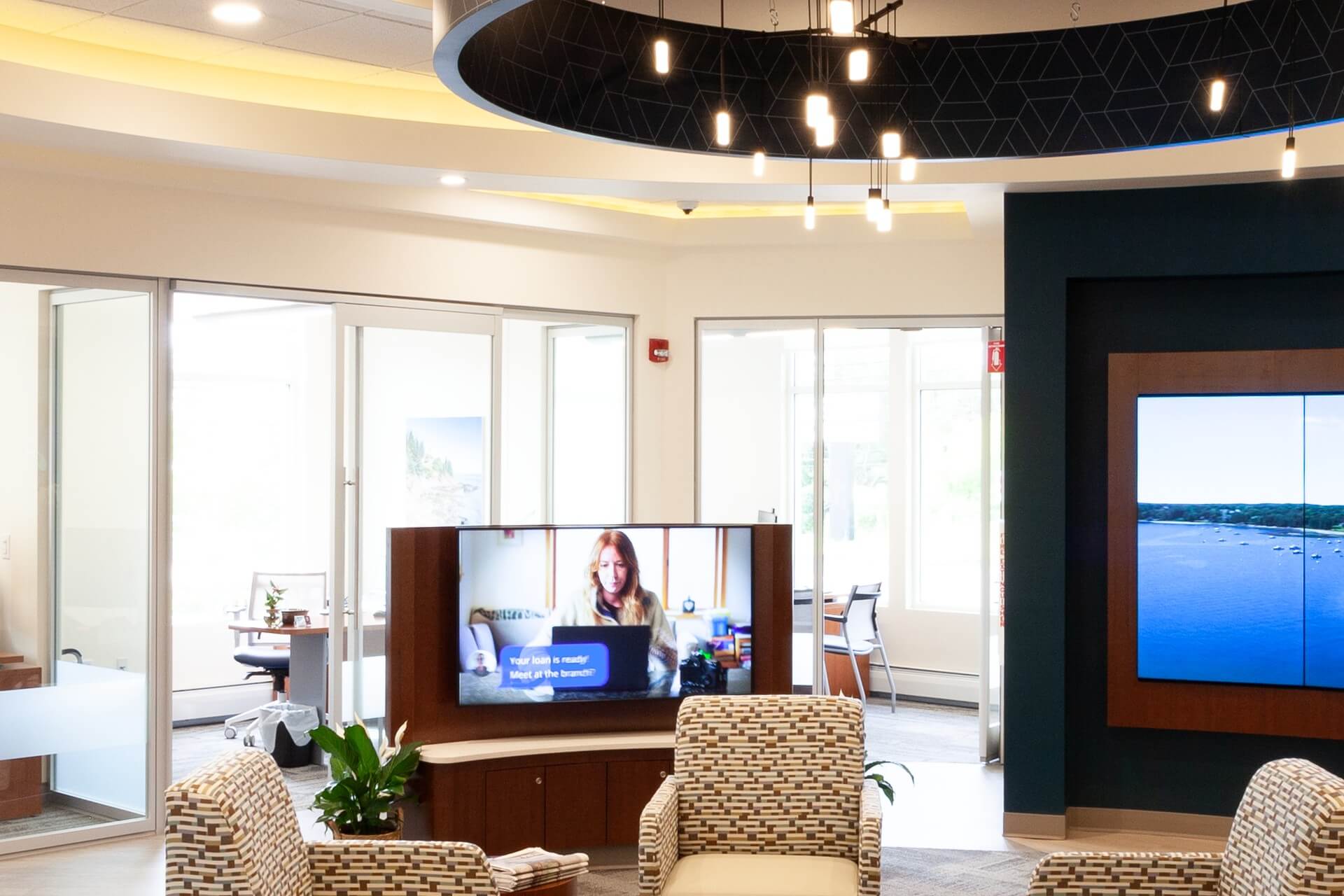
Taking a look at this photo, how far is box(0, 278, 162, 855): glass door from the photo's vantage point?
5809mm

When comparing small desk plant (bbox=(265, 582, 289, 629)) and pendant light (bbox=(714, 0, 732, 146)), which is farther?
small desk plant (bbox=(265, 582, 289, 629))

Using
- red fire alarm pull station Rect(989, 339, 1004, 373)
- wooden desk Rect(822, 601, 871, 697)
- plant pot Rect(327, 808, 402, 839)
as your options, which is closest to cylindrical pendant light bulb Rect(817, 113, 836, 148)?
plant pot Rect(327, 808, 402, 839)

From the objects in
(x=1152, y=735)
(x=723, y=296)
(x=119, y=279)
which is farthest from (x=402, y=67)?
(x=1152, y=735)

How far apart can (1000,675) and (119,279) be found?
5116 millimetres

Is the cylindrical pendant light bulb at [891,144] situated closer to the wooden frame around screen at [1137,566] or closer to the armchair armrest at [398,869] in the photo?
the armchair armrest at [398,869]

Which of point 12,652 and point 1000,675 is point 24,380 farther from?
point 1000,675

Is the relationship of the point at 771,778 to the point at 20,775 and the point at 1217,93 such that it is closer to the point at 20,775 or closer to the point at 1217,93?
the point at 1217,93

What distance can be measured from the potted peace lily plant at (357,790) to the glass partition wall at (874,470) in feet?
11.7

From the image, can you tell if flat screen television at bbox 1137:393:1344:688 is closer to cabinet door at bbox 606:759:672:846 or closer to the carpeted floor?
the carpeted floor

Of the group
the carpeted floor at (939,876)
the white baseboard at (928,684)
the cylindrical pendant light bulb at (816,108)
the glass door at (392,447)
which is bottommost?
the carpeted floor at (939,876)

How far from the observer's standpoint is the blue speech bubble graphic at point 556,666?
5.51 metres

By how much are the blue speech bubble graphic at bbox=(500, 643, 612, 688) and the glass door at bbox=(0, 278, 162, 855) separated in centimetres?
185

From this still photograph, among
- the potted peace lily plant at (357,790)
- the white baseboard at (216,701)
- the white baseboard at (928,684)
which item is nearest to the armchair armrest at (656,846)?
the potted peace lily plant at (357,790)

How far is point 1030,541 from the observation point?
19.9 feet
